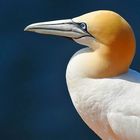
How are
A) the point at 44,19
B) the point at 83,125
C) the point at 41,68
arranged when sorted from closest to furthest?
1. the point at 83,125
2. the point at 41,68
3. the point at 44,19

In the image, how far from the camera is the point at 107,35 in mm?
2479

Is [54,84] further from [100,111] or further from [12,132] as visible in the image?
[100,111]

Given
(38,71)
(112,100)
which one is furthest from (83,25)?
(38,71)

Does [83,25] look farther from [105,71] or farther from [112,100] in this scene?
[112,100]

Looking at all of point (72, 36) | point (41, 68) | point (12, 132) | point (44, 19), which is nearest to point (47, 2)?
point (44, 19)

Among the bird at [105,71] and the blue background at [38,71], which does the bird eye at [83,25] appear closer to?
the bird at [105,71]

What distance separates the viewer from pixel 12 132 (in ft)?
14.9

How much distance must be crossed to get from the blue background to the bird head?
1.97 metres

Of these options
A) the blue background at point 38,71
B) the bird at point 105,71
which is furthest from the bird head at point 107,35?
the blue background at point 38,71

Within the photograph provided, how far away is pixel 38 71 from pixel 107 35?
245 cm

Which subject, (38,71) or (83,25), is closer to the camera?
(83,25)

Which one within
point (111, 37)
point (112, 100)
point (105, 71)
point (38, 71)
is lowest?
point (38, 71)

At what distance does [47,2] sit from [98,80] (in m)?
3.04

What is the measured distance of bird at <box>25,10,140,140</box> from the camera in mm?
2484
